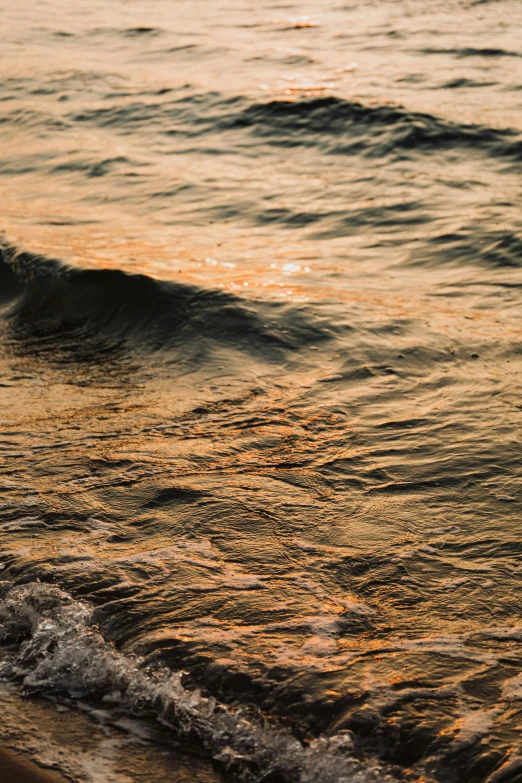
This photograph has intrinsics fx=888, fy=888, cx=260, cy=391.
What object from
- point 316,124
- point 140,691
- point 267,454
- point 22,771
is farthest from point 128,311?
point 316,124

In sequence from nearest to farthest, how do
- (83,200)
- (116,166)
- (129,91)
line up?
1. (83,200)
2. (116,166)
3. (129,91)

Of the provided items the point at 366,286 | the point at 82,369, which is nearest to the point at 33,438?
the point at 82,369

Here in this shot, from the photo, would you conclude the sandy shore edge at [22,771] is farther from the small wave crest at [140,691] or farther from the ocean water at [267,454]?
the small wave crest at [140,691]

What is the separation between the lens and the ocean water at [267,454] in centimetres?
324

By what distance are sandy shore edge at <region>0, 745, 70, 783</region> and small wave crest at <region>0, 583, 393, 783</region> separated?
355 mm

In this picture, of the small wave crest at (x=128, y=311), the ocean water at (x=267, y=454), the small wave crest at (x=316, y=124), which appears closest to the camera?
the ocean water at (x=267, y=454)

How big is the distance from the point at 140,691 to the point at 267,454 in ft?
6.10

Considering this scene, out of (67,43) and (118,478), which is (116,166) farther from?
(67,43)

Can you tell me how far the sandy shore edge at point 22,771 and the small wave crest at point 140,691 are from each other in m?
0.36

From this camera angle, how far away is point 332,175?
1098 cm

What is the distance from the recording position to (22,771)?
3012 mm

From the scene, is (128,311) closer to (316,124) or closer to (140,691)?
(140,691)

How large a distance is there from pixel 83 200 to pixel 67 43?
11706 millimetres

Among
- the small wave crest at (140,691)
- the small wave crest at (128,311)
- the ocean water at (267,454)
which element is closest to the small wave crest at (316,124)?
the ocean water at (267,454)
